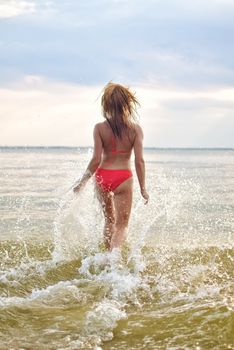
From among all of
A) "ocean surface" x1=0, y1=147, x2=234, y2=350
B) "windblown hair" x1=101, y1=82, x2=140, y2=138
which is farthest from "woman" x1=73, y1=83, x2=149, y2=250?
"ocean surface" x1=0, y1=147, x2=234, y2=350

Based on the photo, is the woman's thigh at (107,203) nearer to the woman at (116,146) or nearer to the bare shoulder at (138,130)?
the woman at (116,146)

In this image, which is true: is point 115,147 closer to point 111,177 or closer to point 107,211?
point 111,177

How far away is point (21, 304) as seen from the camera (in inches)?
226

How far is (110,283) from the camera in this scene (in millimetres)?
6480

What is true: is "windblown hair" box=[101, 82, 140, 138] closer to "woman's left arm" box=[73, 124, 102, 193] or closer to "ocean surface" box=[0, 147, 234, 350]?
"woman's left arm" box=[73, 124, 102, 193]

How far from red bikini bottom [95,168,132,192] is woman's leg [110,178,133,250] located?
61 millimetres

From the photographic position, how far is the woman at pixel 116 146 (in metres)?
7.19

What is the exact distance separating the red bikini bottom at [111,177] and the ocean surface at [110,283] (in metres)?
0.77

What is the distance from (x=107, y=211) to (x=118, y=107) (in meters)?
1.49

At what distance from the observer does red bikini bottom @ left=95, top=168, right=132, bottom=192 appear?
7.25 m

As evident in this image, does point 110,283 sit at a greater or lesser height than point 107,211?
lesser

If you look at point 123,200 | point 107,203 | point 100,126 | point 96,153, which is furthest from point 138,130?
point 107,203

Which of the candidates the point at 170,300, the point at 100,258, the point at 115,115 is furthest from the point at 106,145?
the point at 170,300

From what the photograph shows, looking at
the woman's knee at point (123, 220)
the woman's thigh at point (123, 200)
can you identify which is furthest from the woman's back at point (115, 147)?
the woman's knee at point (123, 220)
